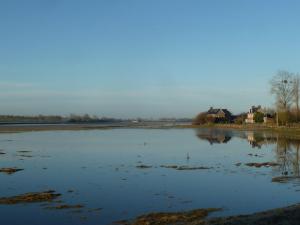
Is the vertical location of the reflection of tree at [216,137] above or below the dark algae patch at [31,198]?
above

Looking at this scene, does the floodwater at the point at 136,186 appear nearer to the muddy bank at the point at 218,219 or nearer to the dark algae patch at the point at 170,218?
the dark algae patch at the point at 170,218

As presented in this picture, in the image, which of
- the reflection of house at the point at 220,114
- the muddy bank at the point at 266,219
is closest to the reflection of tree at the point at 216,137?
the muddy bank at the point at 266,219

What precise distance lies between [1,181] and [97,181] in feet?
18.3

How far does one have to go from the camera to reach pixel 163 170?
103ft

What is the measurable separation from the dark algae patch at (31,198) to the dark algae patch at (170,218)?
5.70 metres

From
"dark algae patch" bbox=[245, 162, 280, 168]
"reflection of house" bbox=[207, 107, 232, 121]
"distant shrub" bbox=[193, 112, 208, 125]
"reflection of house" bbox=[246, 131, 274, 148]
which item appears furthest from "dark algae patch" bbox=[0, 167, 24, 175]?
"reflection of house" bbox=[207, 107, 232, 121]

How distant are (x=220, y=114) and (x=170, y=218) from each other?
14465cm

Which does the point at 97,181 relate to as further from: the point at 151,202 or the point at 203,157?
the point at 203,157

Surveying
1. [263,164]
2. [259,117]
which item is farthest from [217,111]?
[263,164]

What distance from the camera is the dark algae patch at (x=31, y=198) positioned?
2007cm

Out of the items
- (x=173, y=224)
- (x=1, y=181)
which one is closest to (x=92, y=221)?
(x=173, y=224)

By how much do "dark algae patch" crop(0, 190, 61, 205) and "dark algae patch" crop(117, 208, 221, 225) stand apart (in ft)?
18.7

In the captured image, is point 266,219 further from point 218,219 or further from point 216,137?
point 216,137

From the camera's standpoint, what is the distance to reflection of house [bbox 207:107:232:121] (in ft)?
504
